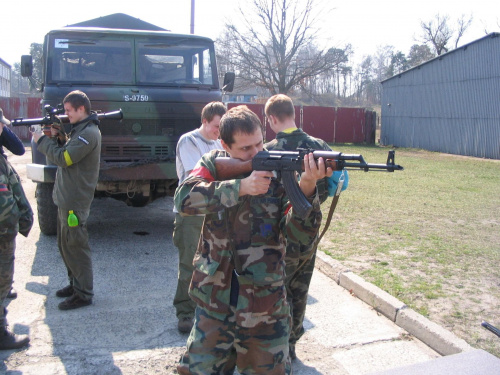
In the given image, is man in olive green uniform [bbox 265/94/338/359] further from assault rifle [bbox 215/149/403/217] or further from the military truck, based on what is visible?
the military truck

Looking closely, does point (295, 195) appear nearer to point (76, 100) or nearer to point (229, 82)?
point (76, 100)

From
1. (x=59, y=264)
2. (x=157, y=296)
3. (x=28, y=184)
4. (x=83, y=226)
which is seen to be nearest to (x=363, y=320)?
(x=157, y=296)

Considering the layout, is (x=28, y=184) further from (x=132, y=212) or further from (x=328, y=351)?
(x=328, y=351)

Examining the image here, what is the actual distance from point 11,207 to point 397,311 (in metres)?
3.21

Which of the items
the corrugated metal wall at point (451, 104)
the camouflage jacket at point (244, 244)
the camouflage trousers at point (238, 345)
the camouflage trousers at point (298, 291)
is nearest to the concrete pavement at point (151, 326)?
the camouflage trousers at point (298, 291)

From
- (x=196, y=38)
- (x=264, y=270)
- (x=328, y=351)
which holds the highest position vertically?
(x=196, y=38)

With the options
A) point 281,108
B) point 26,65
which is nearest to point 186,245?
point 281,108

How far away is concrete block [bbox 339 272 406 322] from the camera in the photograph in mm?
4293

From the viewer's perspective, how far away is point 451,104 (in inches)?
922

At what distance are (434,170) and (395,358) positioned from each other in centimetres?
1268

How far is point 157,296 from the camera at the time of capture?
479cm

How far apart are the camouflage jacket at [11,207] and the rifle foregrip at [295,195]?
2.35m

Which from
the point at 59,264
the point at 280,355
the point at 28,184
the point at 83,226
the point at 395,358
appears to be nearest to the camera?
the point at 280,355

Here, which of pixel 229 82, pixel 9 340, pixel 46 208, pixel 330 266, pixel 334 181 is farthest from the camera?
pixel 229 82
